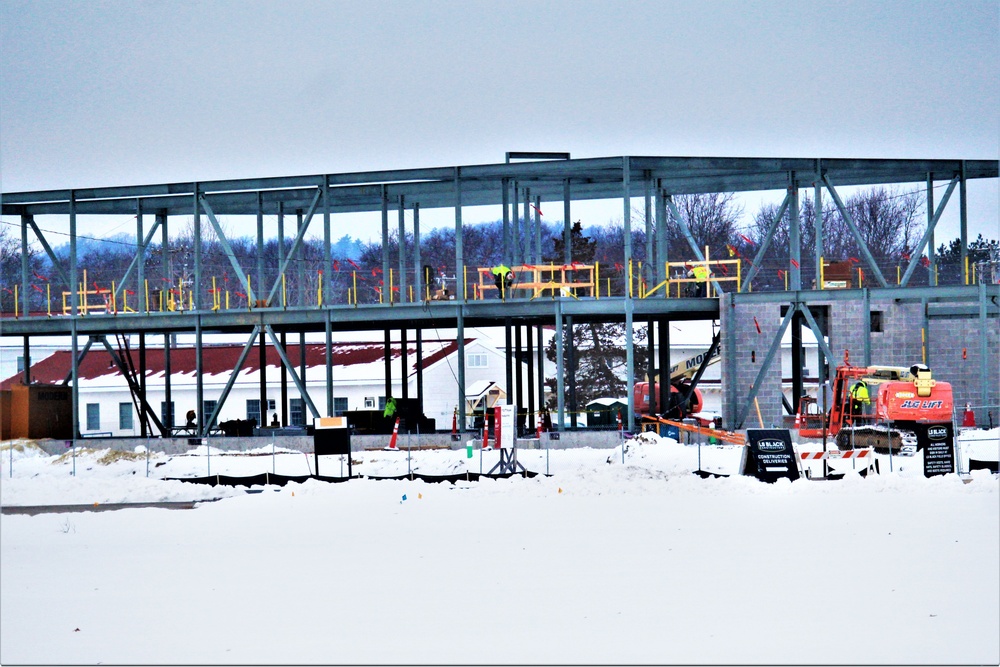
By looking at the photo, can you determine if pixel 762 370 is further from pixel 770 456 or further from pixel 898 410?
pixel 770 456

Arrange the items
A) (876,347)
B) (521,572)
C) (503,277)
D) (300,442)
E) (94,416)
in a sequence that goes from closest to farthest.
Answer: (521,572)
(300,442)
(503,277)
(876,347)
(94,416)

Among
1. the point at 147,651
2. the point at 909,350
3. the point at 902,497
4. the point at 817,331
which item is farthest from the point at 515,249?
the point at 147,651

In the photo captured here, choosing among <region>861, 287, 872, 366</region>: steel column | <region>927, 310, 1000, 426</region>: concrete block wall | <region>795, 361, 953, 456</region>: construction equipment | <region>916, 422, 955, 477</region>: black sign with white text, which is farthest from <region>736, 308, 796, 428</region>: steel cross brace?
<region>916, 422, 955, 477</region>: black sign with white text

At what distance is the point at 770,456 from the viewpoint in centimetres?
2294

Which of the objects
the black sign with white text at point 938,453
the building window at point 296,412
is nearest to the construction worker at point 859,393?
the black sign with white text at point 938,453

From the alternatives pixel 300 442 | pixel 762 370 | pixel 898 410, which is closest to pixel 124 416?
pixel 300 442

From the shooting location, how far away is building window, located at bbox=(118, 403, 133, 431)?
177 ft

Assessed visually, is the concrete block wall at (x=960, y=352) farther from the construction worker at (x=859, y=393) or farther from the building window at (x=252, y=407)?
the building window at (x=252, y=407)

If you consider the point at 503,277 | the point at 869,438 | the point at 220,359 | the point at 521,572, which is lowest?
the point at 521,572

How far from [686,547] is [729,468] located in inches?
369

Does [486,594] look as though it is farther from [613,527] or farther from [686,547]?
[613,527]

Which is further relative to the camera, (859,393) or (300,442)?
(300,442)

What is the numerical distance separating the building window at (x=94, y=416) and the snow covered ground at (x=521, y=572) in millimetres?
30298

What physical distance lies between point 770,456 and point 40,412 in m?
26.6
